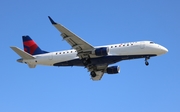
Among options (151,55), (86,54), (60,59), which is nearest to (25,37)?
(60,59)

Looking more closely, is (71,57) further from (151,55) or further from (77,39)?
(151,55)

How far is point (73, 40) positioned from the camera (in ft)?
180

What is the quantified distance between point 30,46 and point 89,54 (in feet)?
40.3

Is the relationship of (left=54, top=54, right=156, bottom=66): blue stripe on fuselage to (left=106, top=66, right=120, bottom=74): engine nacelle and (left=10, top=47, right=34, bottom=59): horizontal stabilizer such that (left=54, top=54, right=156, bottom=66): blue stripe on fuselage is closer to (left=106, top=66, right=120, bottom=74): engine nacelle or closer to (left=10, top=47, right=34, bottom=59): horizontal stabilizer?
(left=10, top=47, right=34, bottom=59): horizontal stabilizer

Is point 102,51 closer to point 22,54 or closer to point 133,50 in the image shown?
point 133,50

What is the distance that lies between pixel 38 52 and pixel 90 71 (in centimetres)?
916

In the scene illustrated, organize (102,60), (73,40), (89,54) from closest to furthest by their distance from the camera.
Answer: (73,40) < (89,54) < (102,60)

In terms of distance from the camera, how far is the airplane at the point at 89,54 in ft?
182

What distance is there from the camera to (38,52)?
204ft

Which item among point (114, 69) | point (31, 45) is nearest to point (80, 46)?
point (114, 69)

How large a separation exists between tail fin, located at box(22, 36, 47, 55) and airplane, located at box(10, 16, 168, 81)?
67cm

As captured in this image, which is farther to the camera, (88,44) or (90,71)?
(90,71)

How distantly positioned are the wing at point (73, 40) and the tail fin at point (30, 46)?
8035 mm

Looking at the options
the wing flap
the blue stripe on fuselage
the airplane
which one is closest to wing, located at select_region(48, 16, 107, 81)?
the airplane
